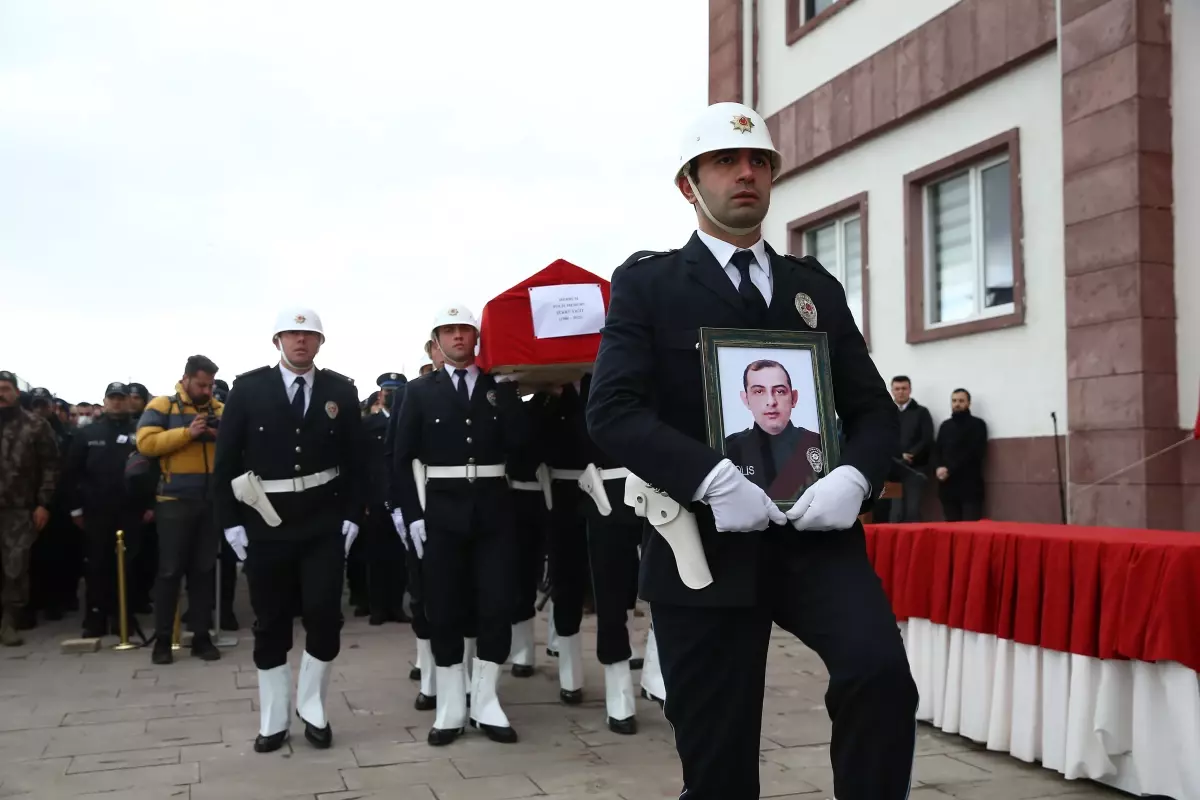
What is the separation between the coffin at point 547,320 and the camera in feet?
21.6

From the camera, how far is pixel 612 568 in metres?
6.56

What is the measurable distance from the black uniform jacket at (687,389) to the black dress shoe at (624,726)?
11.5 feet

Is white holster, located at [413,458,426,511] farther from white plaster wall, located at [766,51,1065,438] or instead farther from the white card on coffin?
white plaster wall, located at [766,51,1065,438]

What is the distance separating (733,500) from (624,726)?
3913 millimetres

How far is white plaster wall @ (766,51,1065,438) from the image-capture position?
33.1ft

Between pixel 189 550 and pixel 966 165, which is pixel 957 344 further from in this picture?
pixel 189 550

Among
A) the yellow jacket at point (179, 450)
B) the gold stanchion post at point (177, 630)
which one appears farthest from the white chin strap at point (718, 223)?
the gold stanchion post at point (177, 630)

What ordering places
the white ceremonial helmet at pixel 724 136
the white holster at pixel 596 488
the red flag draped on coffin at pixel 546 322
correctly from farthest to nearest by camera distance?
1. the red flag draped on coffin at pixel 546 322
2. the white holster at pixel 596 488
3. the white ceremonial helmet at pixel 724 136

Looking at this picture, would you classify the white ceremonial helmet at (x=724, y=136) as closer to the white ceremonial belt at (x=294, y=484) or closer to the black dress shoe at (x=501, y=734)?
the white ceremonial belt at (x=294, y=484)

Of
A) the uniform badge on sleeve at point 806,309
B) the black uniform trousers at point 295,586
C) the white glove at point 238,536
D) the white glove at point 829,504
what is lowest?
the black uniform trousers at point 295,586

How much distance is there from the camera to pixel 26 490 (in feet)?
33.8

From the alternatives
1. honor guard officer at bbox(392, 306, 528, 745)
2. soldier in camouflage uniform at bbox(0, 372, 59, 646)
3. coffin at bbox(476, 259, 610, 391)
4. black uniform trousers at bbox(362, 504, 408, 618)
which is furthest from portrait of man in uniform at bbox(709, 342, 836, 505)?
soldier in camouflage uniform at bbox(0, 372, 59, 646)

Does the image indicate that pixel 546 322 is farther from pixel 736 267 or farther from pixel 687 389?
pixel 687 389

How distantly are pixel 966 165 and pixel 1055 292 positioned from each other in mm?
1991
